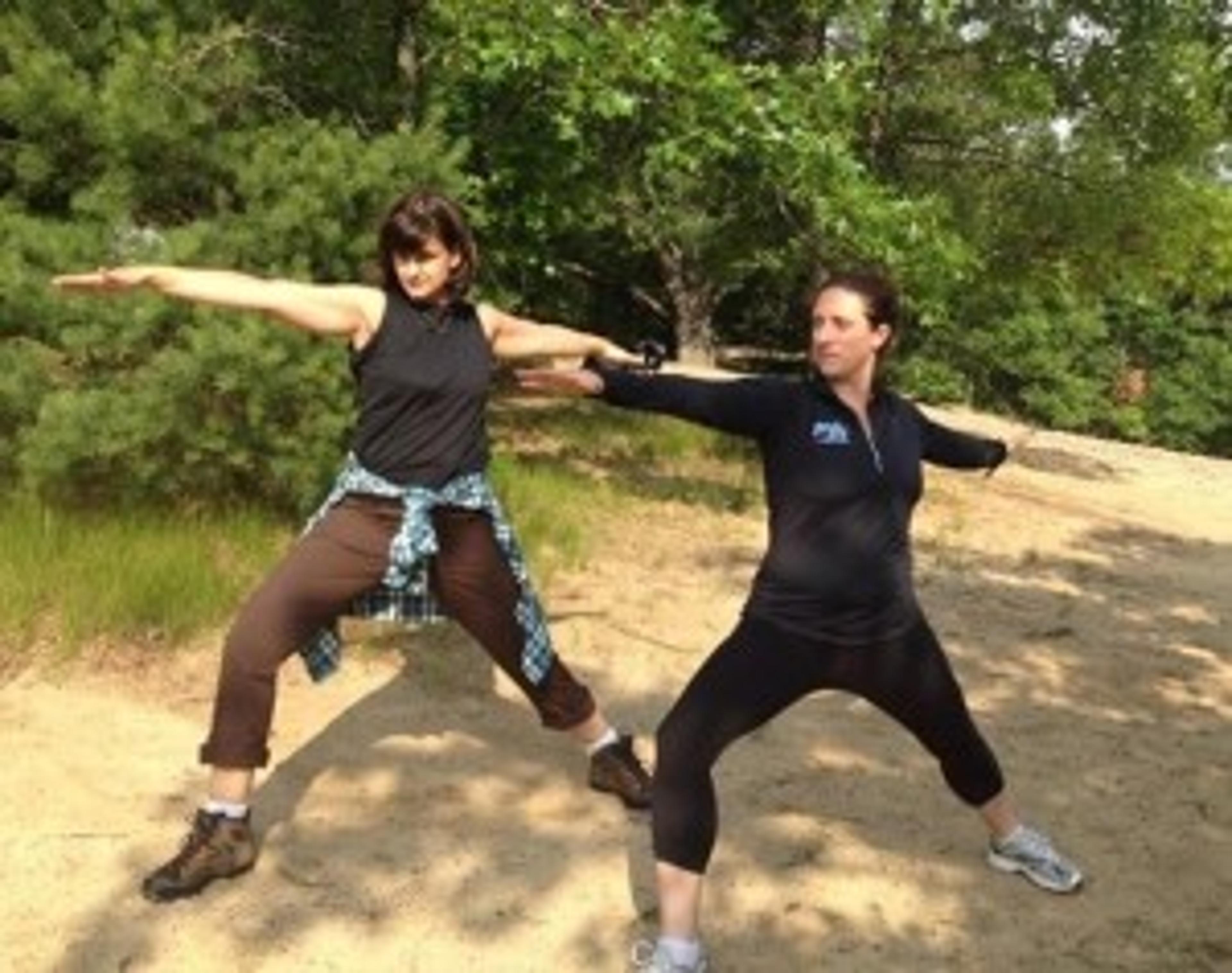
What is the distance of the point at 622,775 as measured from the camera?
4.87m

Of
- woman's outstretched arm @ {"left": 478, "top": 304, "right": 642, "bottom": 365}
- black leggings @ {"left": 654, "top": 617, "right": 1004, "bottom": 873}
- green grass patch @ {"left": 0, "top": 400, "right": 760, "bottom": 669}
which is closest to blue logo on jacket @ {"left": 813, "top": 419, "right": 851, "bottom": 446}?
black leggings @ {"left": 654, "top": 617, "right": 1004, "bottom": 873}

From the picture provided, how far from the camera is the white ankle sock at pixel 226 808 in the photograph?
417cm

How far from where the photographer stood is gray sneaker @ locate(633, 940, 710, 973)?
3.72m

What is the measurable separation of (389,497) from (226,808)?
0.95 metres

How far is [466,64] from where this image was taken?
8070 millimetres

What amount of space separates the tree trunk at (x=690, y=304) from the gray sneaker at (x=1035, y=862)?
1426 centimetres

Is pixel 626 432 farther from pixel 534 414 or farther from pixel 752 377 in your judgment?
pixel 752 377

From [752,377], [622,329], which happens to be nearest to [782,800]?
[752,377]

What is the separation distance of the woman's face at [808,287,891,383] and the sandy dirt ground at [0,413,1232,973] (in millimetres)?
1561

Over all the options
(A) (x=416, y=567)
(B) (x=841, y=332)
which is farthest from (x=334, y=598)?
(B) (x=841, y=332)

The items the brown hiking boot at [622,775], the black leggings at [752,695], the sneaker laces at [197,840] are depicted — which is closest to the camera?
the black leggings at [752,695]

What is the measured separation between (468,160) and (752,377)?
533 centimetres

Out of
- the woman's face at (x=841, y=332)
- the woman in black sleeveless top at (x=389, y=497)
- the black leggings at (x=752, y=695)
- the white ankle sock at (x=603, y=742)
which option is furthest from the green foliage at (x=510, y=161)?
the black leggings at (x=752, y=695)

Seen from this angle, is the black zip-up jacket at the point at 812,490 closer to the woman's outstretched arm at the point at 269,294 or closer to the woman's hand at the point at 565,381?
the woman's hand at the point at 565,381
